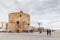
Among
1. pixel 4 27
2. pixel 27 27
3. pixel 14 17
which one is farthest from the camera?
pixel 4 27

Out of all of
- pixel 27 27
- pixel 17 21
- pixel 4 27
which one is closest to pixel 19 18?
pixel 17 21

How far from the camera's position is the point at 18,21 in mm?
50031

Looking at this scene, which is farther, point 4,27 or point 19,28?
point 4,27

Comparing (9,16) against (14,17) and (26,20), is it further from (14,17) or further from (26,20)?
(26,20)

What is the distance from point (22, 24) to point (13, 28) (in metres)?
3.42

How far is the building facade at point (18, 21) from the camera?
162ft

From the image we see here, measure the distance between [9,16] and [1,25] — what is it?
24799 mm

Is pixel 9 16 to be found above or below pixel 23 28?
above

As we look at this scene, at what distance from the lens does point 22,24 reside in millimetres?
50844

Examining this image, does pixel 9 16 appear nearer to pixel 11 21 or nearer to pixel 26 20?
pixel 11 21

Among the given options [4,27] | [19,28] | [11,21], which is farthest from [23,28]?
[4,27]

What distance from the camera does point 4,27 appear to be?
73.6 m

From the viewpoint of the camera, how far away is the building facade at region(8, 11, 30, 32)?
49.5 m

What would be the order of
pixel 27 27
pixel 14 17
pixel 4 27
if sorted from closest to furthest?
pixel 14 17 < pixel 27 27 < pixel 4 27
